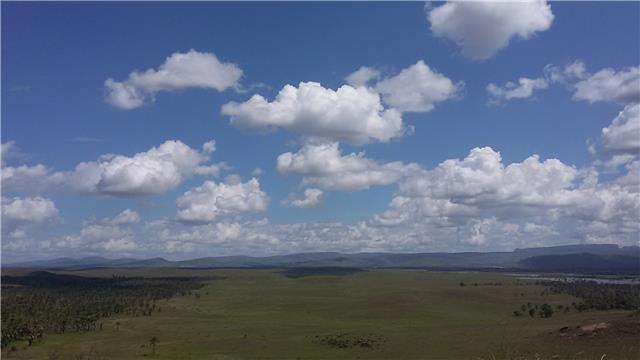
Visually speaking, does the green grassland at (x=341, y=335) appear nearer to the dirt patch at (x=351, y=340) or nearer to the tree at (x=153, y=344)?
the dirt patch at (x=351, y=340)

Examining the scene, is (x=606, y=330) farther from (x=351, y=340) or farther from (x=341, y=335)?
(x=341, y=335)

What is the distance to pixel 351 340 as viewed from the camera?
380ft

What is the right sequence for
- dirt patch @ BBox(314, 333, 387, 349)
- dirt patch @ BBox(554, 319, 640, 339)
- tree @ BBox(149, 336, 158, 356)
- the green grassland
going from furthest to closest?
tree @ BBox(149, 336, 158, 356) → dirt patch @ BBox(314, 333, 387, 349) → the green grassland → dirt patch @ BBox(554, 319, 640, 339)

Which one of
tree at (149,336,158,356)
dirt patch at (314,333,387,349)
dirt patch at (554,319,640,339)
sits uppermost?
dirt patch at (554,319,640,339)

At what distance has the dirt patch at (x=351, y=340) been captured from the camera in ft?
356

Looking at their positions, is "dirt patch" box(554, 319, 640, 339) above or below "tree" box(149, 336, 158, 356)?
above

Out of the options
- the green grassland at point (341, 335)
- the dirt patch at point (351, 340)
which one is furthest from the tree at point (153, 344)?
the dirt patch at point (351, 340)

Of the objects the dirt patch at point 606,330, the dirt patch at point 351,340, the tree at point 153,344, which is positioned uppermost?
the dirt patch at point 606,330

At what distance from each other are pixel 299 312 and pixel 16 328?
84965 millimetres

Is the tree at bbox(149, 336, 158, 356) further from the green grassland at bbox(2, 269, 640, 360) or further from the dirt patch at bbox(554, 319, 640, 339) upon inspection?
the dirt patch at bbox(554, 319, 640, 339)

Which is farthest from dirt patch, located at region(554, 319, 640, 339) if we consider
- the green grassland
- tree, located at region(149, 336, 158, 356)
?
tree, located at region(149, 336, 158, 356)

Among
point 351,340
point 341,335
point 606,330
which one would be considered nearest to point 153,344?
point 341,335

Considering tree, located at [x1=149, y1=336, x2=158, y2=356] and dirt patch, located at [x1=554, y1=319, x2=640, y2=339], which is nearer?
dirt patch, located at [x1=554, y1=319, x2=640, y2=339]

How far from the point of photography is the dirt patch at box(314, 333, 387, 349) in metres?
109
